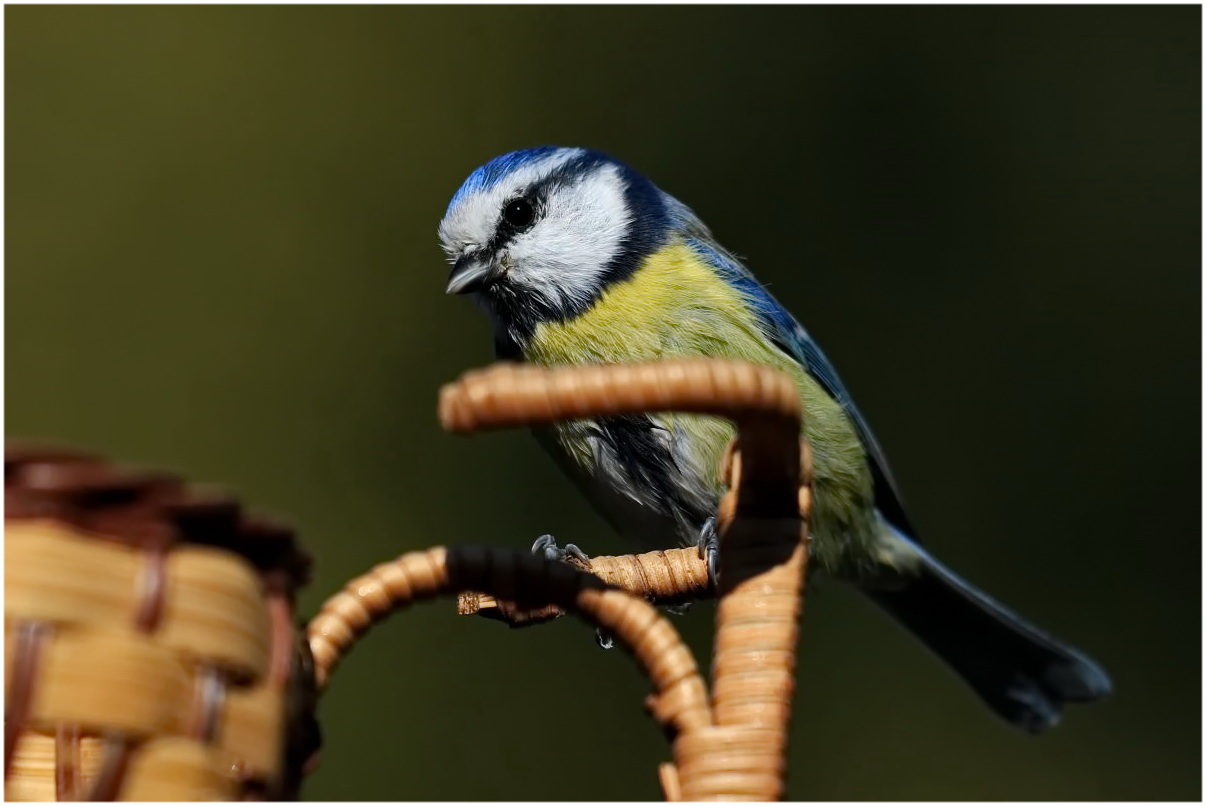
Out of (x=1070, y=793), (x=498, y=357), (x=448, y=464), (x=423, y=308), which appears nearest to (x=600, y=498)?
(x=498, y=357)

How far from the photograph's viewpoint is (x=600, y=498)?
1.65 m

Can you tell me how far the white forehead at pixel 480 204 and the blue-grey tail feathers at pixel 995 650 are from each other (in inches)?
30.7

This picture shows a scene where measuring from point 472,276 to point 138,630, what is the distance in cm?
113

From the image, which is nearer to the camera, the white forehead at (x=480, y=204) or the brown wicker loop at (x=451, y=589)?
the brown wicker loop at (x=451, y=589)

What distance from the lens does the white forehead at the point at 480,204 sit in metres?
1.67

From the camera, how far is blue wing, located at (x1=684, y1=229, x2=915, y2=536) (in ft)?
5.70

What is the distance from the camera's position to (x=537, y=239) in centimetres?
→ 168

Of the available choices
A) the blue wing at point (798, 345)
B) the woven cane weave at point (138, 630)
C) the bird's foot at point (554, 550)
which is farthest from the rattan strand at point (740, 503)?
the blue wing at point (798, 345)

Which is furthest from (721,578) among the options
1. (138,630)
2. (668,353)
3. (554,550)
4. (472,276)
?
(472,276)

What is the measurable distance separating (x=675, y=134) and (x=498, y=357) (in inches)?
53.2

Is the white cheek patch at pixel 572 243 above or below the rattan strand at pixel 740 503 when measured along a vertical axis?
above

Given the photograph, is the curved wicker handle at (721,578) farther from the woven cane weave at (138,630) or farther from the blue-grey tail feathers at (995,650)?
the blue-grey tail feathers at (995,650)

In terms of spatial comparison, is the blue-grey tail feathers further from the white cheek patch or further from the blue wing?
the white cheek patch

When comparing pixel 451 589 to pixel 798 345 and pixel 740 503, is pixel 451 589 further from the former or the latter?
pixel 798 345
